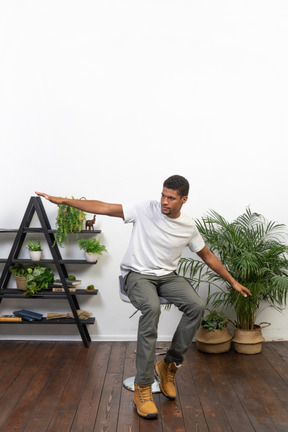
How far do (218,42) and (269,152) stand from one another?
99cm

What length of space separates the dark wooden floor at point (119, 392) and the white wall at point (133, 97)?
58cm

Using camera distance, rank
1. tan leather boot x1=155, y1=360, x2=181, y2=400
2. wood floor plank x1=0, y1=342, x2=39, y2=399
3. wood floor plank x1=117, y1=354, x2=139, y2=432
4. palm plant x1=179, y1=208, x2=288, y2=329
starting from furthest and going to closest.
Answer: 1. palm plant x1=179, y1=208, x2=288, y2=329
2. wood floor plank x1=0, y1=342, x2=39, y2=399
3. tan leather boot x1=155, y1=360, x2=181, y2=400
4. wood floor plank x1=117, y1=354, x2=139, y2=432

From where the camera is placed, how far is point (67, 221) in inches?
153

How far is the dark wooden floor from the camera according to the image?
8.71 feet

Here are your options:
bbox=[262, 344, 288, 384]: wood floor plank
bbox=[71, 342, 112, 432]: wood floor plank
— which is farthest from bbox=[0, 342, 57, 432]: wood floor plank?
bbox=[262, 344, 288, 384]: wood floor plank

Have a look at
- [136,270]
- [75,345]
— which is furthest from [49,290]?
[136,270]

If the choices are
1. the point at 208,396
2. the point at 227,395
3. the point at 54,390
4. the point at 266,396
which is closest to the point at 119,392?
the point at 54,390

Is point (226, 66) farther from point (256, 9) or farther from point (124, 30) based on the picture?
point (124, 30)

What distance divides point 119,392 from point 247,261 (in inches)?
49.9

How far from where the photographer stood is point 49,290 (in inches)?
159

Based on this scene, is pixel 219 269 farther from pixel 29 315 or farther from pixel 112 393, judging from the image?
pixel 29 315

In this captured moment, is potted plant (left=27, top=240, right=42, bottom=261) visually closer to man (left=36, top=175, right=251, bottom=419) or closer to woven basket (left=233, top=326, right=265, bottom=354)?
man (left=36, top=175, right=251, bottom=419)

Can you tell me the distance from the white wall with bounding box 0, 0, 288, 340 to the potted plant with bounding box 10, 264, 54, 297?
0.84 feet

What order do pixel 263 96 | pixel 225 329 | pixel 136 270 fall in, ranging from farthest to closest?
pixel 263 96, pixel 225 329, pixel 136 270
